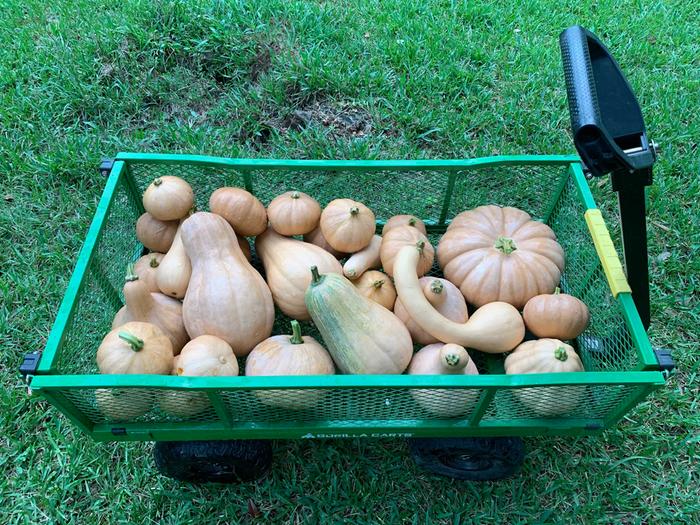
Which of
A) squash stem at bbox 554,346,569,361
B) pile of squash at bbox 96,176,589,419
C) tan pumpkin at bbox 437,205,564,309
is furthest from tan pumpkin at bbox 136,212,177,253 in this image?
squash stem at bbox 554,346,569,361

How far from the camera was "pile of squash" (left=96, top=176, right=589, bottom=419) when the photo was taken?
176 cm

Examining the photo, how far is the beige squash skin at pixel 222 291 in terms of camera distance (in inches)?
75.7

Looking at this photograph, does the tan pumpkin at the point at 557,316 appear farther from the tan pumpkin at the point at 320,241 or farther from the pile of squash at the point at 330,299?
the tan pumpkin at the point at 320,241

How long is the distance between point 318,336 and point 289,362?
546mm

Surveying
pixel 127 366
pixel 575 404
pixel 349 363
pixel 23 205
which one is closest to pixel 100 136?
pixel 23 205

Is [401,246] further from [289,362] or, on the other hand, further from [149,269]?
[149,269]

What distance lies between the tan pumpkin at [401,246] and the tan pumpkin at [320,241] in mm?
173

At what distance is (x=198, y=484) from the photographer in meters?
2.18

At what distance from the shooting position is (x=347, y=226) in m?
2.11

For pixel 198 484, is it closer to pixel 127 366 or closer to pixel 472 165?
pixel 127 366

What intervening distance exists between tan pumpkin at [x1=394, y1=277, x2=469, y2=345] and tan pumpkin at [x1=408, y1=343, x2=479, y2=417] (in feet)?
0.50

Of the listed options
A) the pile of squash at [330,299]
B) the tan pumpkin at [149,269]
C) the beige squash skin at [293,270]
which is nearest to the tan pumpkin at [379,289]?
the pile of squash at [330,299]

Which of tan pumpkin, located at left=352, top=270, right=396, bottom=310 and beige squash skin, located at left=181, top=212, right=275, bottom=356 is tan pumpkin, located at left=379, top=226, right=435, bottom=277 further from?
beige squash skin, located at left=181, top=212, right=275, bottom=356

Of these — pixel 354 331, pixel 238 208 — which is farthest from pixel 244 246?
pixel 354 331
